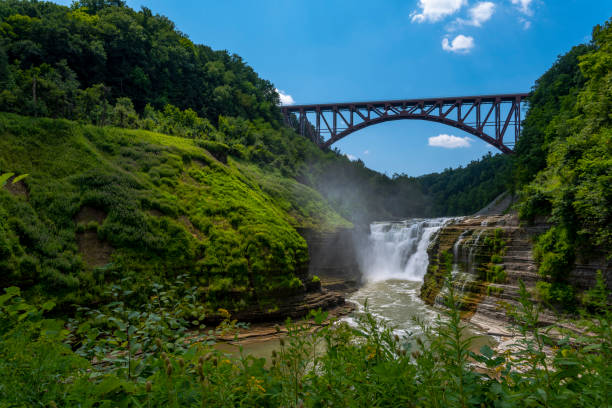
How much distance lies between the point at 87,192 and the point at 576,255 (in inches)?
652

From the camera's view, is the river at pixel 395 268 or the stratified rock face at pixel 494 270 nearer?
→ the stratified rock face at pixel 494 270

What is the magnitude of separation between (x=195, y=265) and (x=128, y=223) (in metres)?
2.67

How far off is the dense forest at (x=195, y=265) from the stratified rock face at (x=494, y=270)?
19.5 inches

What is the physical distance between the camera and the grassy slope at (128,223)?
829 cm

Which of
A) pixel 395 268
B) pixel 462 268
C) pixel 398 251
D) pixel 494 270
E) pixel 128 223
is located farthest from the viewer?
pixel 398 251

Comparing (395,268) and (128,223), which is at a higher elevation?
(128,223)

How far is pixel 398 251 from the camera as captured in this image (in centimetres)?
2427

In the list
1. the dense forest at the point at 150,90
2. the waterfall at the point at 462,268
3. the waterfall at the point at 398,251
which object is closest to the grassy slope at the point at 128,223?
the dense forest at the point at 150,90

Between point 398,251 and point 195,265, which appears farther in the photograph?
point 398,251

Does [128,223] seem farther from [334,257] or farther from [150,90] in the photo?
[150,90]

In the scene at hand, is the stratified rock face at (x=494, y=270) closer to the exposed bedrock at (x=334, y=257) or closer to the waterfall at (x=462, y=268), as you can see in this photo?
the waterfall at (x=462, y=268)

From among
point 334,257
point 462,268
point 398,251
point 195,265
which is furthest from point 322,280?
point 195,265

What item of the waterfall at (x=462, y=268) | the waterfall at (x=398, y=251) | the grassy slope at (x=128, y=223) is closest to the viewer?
the grassy slope at (x=128, y=223)

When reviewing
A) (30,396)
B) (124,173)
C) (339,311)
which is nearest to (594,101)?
(339,311)
